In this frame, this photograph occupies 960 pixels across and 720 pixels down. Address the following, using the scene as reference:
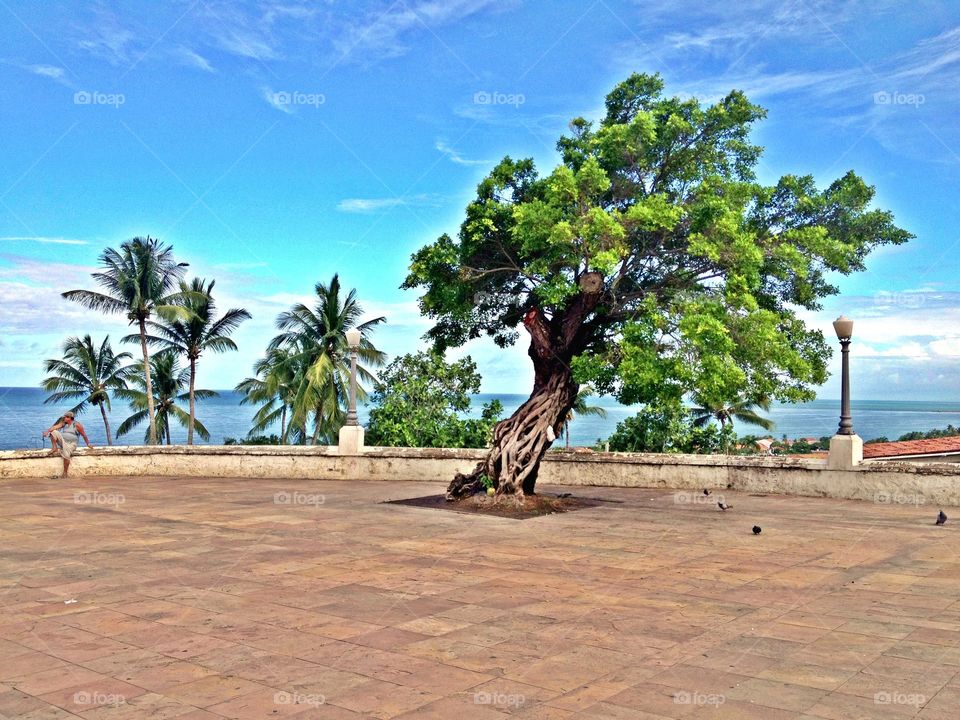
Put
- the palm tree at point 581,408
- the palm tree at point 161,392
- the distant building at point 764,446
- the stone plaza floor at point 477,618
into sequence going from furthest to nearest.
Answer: the palm tree at point 161,392 < the distant building at point 764,446 < the palm tree at point 581,408 < the stone plaza floor at point 477,618

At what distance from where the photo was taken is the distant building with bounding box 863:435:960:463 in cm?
2702

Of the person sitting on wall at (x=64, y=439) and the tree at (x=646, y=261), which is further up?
the tree at (x=646, y=261)

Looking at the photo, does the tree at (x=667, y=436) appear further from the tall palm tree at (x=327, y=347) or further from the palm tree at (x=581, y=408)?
the tall palm tree at (x=327, y=347)

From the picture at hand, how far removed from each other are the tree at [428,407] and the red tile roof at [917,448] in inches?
570

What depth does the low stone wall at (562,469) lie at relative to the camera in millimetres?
15266

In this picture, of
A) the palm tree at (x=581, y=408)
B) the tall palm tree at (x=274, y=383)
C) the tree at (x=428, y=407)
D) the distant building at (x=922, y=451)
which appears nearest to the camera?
the palm tree at (x=581, y=408)

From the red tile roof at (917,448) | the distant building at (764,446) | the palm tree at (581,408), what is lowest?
the distant building at (764,446)

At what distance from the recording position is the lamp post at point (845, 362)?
1591 centimetres

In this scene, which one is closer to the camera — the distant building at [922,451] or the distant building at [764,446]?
the distant building at [922,451]

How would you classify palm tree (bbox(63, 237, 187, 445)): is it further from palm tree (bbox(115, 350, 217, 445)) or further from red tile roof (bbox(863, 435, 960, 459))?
red tile roof (bbox(863, 435, 960, 459))

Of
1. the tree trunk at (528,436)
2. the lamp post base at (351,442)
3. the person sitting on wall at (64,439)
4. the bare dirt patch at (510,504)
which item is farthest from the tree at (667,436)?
the person sitting on wall at (64,439)

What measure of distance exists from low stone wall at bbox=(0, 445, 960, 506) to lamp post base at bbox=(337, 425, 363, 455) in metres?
0.17

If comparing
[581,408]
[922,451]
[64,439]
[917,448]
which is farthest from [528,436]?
[581,408]

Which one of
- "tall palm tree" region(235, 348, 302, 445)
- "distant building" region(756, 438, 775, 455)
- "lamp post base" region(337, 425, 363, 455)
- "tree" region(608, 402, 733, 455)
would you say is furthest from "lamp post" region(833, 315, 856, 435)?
"tall palm tree" region(235, 348, 302, 445)
